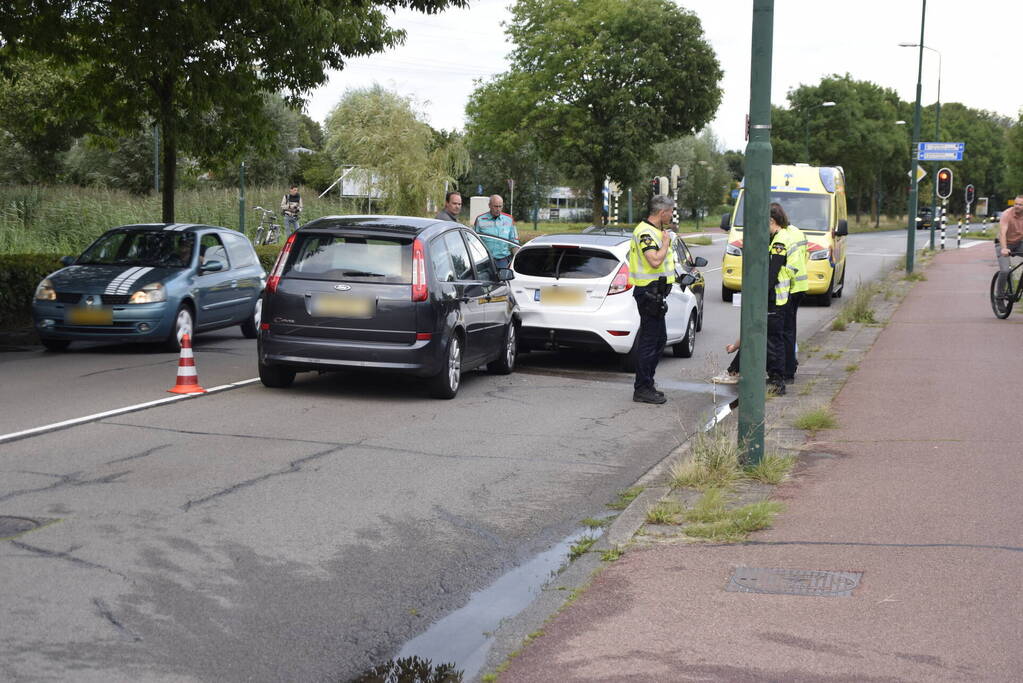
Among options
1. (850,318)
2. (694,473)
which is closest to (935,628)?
(694,473)

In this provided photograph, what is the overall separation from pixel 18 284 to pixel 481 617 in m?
12.6

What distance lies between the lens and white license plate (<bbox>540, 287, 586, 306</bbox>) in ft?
41.4

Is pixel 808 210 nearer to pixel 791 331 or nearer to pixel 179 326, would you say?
pixel 791 331

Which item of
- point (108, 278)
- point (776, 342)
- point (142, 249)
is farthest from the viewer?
point (142, 249)

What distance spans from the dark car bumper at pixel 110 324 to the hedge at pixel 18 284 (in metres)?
2.44

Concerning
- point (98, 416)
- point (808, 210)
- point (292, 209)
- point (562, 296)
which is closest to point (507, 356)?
point (562, 296)

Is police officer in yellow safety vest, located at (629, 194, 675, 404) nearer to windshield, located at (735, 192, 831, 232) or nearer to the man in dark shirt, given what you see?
the man in dark shirt

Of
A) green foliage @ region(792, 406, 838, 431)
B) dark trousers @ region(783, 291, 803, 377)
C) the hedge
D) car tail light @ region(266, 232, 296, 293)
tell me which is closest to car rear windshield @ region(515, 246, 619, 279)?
dark trousers @ region(783, 291, 803, 377)

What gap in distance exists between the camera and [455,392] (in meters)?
10.9

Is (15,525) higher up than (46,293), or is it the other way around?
(46,293)

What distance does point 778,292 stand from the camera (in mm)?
11195

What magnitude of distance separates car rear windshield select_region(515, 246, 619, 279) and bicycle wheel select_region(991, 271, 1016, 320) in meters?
8.18

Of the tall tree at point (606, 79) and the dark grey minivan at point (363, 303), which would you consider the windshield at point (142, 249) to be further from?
the tall tree at point (606, 79)

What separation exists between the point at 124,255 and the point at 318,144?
107m
